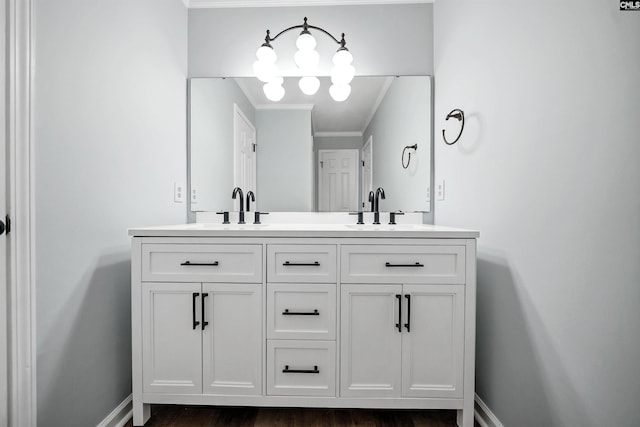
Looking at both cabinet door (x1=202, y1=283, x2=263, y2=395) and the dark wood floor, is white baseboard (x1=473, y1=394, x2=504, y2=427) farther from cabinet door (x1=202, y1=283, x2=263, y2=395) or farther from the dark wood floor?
cabinet door (x1=202, y1=283, x2=263, y2=395)

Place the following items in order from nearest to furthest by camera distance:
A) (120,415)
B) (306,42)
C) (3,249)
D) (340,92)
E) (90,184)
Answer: (3,249), (90,184), (120,415), (306,42), (340,92)

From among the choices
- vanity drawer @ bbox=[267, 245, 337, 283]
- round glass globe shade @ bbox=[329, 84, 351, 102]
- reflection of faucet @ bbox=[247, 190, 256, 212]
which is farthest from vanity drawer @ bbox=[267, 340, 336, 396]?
round glass globe shade @ bbox=[329, 84, 351, 102]

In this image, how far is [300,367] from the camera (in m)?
1.35

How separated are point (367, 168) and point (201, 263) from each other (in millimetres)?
1150

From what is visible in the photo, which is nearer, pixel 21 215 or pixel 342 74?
pixel 21 215

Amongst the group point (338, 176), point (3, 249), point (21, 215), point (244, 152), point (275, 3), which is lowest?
point (3, 249)

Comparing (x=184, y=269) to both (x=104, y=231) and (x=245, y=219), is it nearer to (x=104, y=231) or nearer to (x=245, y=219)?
(x=104, y=231)

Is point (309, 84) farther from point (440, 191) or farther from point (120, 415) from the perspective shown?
point (120, 415)

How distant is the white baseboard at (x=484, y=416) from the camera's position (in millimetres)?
1367

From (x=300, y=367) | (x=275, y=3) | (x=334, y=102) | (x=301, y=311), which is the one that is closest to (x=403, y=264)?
(x=301, y=311)

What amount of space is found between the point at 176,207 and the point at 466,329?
1.68 m

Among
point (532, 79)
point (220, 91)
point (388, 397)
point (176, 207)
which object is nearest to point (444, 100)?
point (532, 79)

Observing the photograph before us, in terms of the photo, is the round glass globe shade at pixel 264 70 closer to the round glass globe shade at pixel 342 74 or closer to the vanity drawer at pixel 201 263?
the round glass globe shade at pixel 342 74

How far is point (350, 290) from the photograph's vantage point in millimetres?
1346
